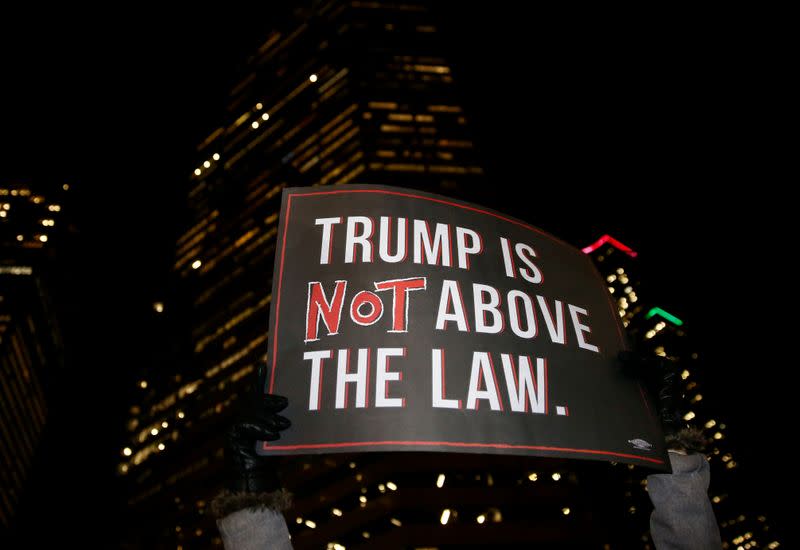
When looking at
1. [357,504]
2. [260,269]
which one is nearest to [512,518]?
[357,504]

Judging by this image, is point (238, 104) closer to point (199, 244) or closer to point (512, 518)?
point (199, 244)

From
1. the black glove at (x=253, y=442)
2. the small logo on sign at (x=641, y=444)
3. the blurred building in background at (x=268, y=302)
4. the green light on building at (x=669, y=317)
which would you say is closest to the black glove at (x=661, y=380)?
the small logo on sign at (x=641, y=444)

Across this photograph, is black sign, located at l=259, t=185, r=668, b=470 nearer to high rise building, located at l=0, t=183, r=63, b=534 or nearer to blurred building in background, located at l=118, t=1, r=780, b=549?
blurred building in background, located at l=118, t=1, r=780, b=549

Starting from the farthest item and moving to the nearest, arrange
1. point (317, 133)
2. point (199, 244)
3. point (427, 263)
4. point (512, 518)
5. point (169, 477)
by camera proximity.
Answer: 1. point (169, 477)
2. point (199, 244)
3. point (512, 518)
4. point (317, 133)
5. point (427, 263)

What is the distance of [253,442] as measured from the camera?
7.91ft

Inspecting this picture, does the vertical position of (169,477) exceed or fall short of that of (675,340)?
it falls short

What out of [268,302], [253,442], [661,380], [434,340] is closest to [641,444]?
[661,380]

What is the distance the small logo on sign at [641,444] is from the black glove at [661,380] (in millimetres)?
342

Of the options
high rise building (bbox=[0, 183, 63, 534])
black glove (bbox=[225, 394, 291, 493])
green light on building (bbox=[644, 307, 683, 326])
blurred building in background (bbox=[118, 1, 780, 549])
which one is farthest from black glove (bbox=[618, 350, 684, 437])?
high rise building (bbox=[0, 183, 63, 534])

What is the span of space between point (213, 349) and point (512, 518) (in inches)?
468

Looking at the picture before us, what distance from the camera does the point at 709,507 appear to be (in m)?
2.79

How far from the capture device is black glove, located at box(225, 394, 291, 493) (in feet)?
7.06

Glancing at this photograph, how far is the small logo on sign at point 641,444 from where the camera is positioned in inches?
98.4

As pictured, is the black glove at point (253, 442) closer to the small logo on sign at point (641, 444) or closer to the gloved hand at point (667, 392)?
the small logo on sign at point (641, 444)
